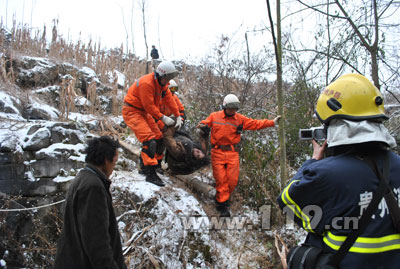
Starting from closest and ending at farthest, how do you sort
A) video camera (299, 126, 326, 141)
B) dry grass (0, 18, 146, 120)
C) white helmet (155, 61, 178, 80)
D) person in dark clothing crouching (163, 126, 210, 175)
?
video camera (299, 126, 326, 141), white helmet (155, 61, 178, 80), person in dark clothing crouching (163, 126, 210, 175), dry grass (0, 18, 146, 120)

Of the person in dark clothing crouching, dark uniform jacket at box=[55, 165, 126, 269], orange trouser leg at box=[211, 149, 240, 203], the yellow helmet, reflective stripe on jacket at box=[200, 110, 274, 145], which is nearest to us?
the yellow helmet

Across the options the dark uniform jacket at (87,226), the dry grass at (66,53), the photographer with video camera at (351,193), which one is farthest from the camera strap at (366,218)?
the dry grass at (66,53)

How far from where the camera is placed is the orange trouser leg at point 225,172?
4.24 m

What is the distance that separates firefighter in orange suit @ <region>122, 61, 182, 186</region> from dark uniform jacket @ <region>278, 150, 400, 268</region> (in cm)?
324

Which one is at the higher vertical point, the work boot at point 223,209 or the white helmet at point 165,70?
the white helmet at point 165,70

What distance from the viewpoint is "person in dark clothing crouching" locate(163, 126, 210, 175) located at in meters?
4.54

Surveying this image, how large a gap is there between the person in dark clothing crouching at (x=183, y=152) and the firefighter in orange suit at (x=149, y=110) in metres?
0.23

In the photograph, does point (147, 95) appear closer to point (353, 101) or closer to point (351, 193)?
point (353, 101)

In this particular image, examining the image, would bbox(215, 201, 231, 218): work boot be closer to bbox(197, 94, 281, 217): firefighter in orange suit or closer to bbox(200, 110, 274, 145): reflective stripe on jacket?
bbox(197, 94, 281, 217): firefighter in orange suit

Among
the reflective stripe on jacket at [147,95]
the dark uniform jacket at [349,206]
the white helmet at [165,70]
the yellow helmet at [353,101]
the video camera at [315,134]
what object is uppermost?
the white helmet at [165,70]

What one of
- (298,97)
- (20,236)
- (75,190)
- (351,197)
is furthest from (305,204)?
(298,97)

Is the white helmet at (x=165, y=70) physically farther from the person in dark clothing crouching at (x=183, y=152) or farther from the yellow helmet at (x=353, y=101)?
the yellow helmet at (x=353, y=101)

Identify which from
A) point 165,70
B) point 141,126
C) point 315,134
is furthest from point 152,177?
point 315,134

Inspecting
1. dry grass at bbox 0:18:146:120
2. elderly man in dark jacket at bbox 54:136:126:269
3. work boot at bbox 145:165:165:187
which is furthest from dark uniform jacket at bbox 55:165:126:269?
dry grass at bbox 0:18:146:120
